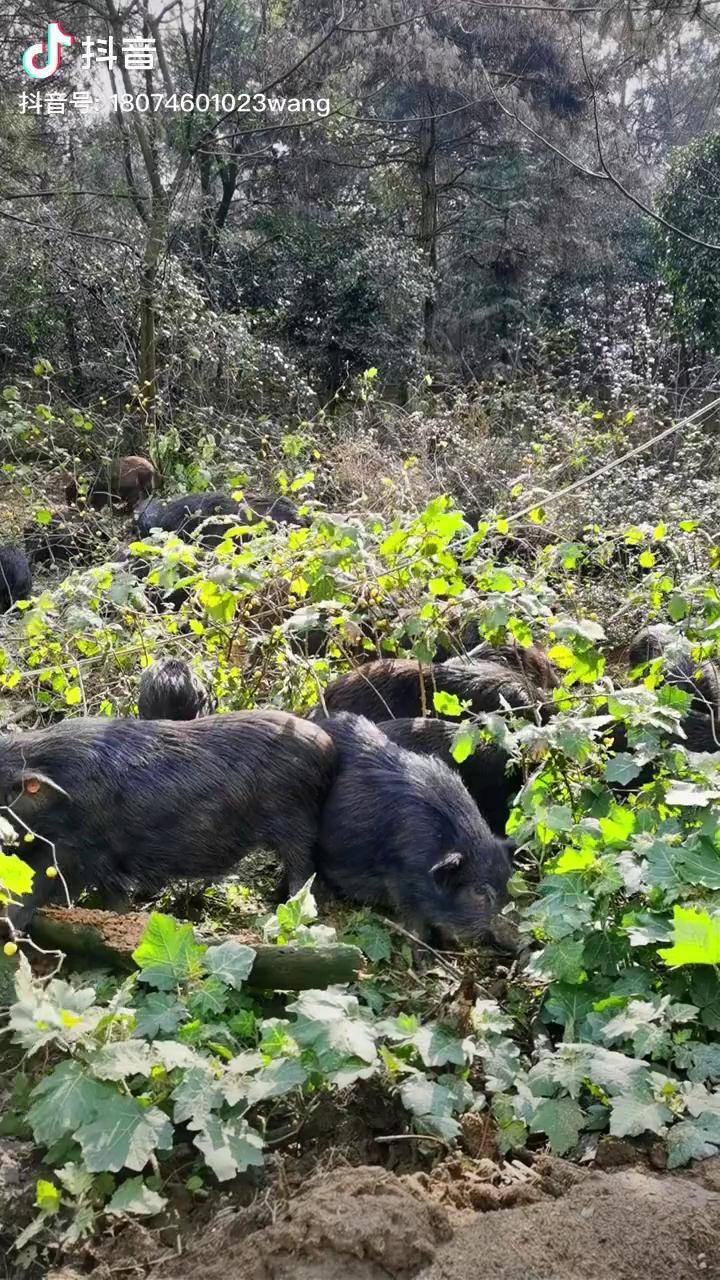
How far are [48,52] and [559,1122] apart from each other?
14973 mm

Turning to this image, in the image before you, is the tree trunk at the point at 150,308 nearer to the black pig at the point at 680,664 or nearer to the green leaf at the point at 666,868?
Result: the black pig at the point at 680,664

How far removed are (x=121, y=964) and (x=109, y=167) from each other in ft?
49.7

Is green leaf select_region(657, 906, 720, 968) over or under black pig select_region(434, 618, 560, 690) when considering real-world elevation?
under

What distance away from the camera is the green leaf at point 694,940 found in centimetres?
279

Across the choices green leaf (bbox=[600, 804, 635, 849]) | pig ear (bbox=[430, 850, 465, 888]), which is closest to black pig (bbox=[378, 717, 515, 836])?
pig ear (bbox=[430, 850, 465, 888])

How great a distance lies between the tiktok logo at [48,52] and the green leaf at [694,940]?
14.0m

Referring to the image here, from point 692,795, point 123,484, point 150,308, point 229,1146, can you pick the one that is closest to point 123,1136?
point 229,1146

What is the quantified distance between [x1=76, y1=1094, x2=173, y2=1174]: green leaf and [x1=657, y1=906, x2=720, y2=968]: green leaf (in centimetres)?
143

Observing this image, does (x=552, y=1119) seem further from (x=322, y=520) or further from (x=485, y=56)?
(x=485, y=56)

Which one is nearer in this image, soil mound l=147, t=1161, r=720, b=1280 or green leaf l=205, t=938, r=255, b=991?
soil mound l=147, t=1161, r=720, b=1280

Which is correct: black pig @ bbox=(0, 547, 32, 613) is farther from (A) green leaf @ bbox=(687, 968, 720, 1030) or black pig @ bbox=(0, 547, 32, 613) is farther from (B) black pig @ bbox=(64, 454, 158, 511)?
(A) green leaf @ bbox=(687, 968, 720, 1030)

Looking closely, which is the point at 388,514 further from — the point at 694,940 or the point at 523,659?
the point at 694,940

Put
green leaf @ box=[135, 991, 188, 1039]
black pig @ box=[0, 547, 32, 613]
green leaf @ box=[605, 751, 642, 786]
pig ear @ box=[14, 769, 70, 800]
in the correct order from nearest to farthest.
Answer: green leaf @ box=[135, 991, 188, 1039] → green leaf @ box=[605, 751, 642, 786] → pig ear @ box=[14, 769, 70, 800] → black pig @ box=[0, 547, 32, 613]

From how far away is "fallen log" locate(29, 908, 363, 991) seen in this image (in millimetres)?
3197
